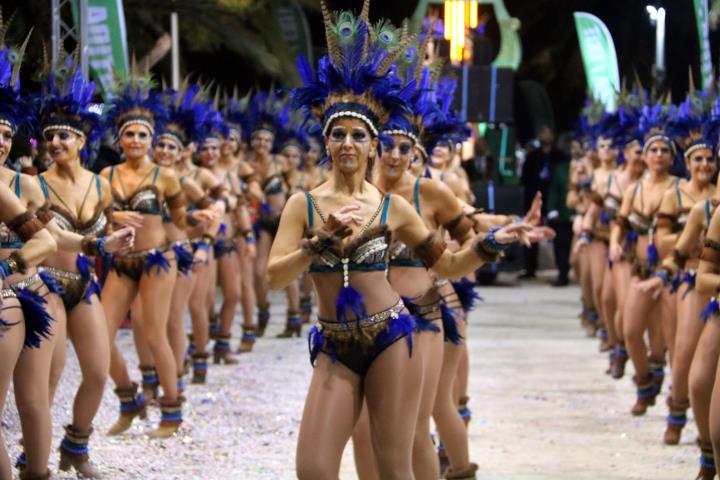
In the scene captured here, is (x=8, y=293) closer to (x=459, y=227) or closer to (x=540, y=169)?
(x=459, y=227)

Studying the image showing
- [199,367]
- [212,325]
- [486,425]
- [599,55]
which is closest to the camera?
[486,425]

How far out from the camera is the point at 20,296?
666 centimetres

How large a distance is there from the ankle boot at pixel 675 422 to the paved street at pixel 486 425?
9 cm

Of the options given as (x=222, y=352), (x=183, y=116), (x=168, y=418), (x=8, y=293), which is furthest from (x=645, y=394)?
(x=8, y=293)

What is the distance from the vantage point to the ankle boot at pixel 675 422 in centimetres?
948

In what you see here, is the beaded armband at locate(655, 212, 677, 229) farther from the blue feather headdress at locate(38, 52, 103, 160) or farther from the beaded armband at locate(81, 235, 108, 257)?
the beaded armband at locate(81, 235, 108, 257)

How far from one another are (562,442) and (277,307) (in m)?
10.9

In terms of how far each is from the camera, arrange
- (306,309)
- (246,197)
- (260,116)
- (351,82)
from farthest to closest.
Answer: (306,309) < (260,116) < (246,197) < (351,82)

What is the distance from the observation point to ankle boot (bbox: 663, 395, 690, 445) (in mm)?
9484

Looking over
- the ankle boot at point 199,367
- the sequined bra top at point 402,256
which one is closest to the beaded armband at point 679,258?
the sequined bra top at point 402,256

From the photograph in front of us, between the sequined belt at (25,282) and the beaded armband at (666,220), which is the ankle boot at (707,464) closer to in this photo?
the beaded armband at (666,220)

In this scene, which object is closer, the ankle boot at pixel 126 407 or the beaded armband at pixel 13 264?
the beaded armband at pixel 13 264

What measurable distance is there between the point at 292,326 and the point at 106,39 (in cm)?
463

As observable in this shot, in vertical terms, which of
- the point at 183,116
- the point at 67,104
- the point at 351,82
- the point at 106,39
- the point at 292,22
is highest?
the point at 292,22
